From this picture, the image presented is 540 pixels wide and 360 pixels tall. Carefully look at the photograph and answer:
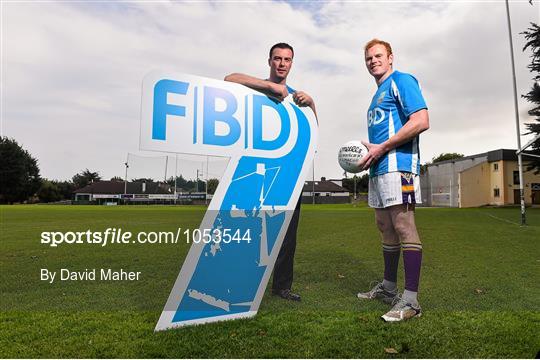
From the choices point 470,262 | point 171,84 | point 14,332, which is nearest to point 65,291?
point 14,332

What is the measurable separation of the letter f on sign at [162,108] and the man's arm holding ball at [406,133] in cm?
159

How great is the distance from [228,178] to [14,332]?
1.98 m

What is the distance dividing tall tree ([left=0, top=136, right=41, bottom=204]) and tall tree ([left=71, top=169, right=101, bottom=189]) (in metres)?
13.6

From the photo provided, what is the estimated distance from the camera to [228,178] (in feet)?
10.8

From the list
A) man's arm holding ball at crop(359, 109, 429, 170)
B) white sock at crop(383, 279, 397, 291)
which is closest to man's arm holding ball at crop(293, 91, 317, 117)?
man's arm holding ball at crop(359, 109, 429, 170)

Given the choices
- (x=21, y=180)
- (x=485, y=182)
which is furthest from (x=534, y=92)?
(x=21, y=180)

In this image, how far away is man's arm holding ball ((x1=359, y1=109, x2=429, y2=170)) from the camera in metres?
3.29

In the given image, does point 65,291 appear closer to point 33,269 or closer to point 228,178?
point 33,269

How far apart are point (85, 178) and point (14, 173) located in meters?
18.8

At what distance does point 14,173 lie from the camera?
180 feet

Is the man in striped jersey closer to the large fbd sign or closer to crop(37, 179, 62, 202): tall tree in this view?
the large fbd sign

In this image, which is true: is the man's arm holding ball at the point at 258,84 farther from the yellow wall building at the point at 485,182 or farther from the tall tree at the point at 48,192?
the tall tree at the point at 48,192

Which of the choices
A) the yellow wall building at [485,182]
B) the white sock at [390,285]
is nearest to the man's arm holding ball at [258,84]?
the white sock at [390,285]

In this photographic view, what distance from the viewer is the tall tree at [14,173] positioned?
54.0 meters
